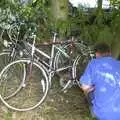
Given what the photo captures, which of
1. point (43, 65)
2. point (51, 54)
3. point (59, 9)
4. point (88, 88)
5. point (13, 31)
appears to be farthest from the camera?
point (13, 31)

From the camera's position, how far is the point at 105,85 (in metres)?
6.23

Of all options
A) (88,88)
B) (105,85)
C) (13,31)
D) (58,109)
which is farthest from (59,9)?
(105,85)

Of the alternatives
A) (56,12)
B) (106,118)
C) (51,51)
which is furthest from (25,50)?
(106,118)

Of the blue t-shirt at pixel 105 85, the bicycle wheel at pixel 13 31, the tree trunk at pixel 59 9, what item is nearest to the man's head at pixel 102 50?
the blue t-shirt at pixel 105 85

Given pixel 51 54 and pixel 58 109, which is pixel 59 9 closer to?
pixel 51 54

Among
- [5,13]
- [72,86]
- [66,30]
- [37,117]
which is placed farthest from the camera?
[5,13]

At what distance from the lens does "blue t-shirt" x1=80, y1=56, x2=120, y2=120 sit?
20.3ft

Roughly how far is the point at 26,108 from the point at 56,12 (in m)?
2.11

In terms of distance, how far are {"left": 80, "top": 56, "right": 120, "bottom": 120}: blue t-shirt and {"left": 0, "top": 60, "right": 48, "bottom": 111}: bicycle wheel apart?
1.60 metres

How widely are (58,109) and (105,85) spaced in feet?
6.12

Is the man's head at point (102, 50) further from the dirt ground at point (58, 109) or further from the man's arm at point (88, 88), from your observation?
the dirt ground at point (58, 109)

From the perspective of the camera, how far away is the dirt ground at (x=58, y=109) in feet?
25.2

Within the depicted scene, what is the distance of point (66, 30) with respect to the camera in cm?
890

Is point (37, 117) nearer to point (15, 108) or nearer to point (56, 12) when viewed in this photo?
point (15, 108)
